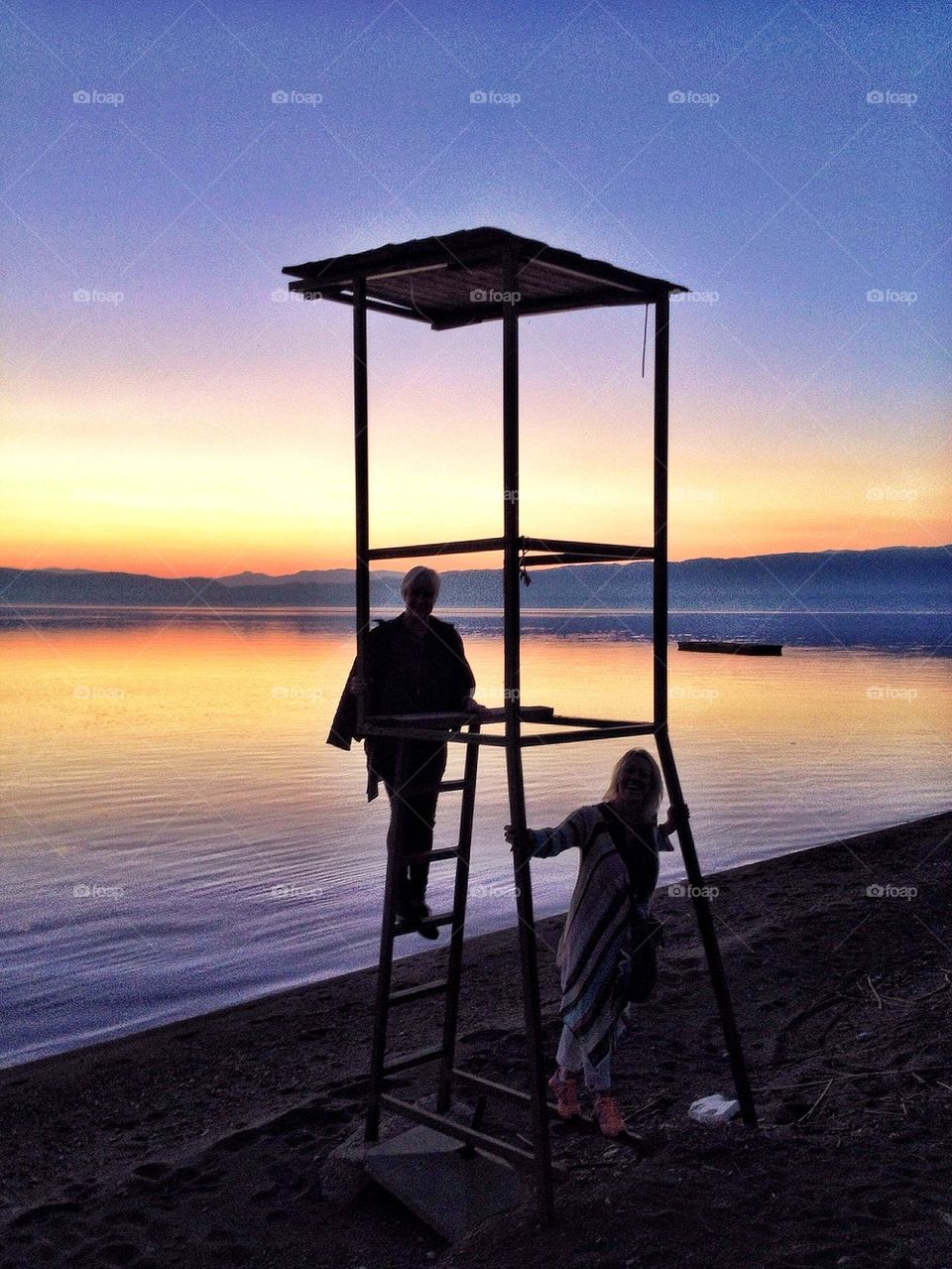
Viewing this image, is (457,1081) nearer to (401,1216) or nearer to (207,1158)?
(401,1216)

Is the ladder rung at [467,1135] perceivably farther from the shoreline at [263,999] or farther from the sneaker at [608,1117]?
the shoreline at [263,999]

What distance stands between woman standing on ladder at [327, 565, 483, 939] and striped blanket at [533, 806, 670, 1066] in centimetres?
79

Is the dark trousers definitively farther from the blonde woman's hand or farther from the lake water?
the lake water

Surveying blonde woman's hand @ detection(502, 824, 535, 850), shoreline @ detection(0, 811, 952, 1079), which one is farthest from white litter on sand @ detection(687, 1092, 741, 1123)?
shoreline @ detection(0, 811, 952, 1079)

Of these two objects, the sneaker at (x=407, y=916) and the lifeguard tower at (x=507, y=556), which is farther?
the sneaker at (x=407, y=916)

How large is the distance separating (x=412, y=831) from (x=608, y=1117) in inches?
60.7

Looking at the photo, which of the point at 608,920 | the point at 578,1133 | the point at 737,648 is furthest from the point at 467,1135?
the point at 737,648

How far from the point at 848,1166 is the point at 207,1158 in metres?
2.76

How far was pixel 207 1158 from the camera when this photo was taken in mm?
4926

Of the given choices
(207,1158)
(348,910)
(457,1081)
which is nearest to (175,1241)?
(207,1158)

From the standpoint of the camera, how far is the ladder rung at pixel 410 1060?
486 cm

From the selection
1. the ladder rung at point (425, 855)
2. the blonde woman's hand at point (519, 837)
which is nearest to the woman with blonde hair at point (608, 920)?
the blonde woman's hand at point (519, 837)

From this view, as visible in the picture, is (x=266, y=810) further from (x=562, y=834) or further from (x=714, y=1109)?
(x=562, y=834)

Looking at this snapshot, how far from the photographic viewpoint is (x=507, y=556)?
13.7 feet
